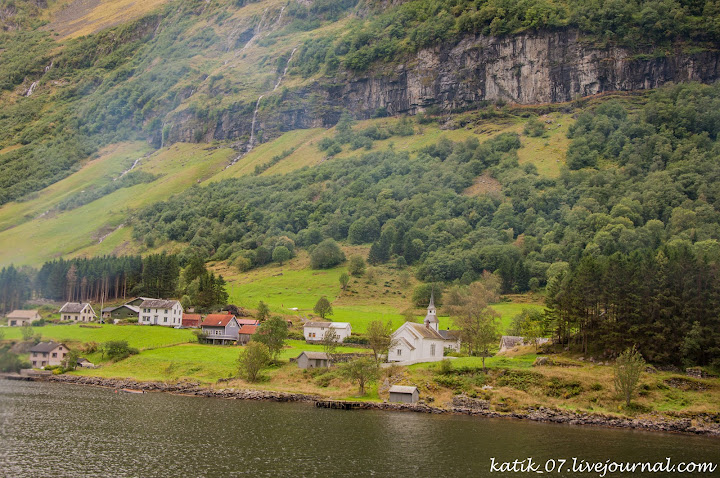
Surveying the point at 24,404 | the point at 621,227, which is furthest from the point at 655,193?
the point at 24,404

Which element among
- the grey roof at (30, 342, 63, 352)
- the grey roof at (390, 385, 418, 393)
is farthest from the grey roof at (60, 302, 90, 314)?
the grey roof at (390, 385, 418, 393)

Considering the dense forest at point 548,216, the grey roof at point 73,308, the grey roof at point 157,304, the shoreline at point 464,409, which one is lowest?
the shoreline at point 464,409

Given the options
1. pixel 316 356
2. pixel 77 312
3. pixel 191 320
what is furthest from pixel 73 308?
pixel 316 356

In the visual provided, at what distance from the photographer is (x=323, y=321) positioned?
116m

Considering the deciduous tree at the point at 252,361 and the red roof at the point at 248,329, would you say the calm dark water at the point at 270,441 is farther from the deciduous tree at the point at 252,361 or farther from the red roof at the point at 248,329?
the red roof at the point at 248,329

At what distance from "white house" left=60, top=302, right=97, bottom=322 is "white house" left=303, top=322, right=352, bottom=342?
39638 millimetres

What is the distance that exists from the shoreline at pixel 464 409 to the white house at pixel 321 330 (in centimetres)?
3191

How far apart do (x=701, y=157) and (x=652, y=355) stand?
A: 381ft

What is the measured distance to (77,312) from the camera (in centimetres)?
11706

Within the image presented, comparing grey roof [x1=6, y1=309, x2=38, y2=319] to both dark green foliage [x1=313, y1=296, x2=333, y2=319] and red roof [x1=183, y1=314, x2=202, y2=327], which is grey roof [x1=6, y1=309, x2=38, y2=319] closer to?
red roof [x1=183, y1=314, x2=202, y2=327]

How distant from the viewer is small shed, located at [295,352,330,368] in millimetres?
89938

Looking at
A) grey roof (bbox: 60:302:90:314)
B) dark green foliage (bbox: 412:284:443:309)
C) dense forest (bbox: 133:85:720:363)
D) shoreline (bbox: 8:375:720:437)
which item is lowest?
shoreline (bbox: 8:375:720:437)

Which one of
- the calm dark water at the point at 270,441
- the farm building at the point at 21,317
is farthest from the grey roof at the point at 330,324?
the farm building at the point at 21,317

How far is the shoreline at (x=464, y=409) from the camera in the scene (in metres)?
64.8
